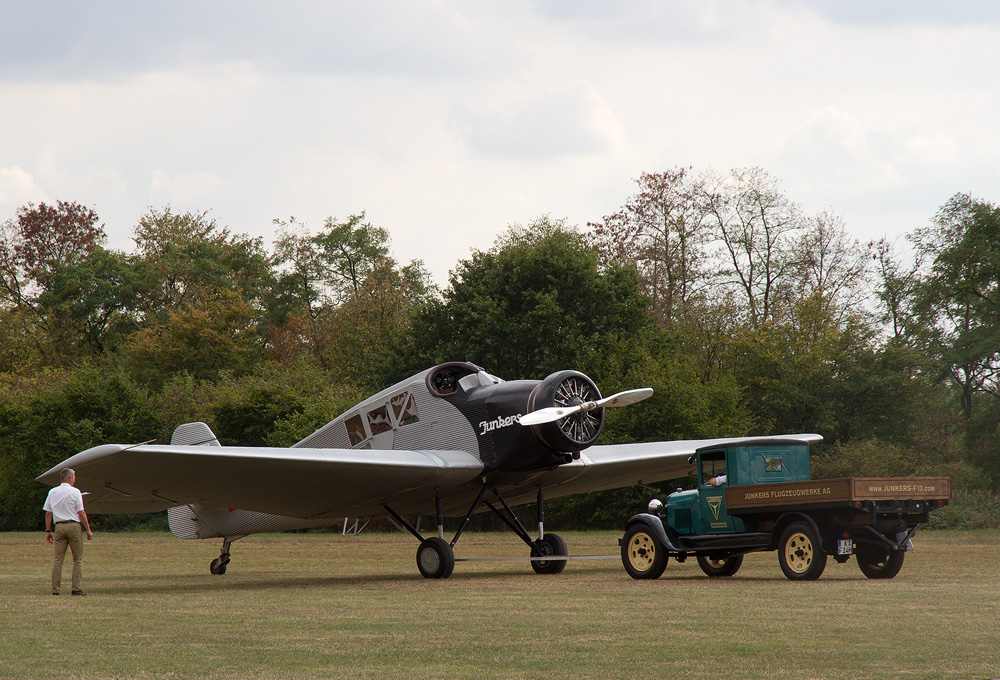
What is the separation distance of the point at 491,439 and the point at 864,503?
575cm

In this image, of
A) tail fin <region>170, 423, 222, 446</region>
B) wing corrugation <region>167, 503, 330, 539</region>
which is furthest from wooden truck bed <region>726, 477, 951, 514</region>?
tail fin <region>170, 423, 222, 446</region>

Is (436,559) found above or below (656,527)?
below

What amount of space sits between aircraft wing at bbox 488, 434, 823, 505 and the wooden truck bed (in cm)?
260

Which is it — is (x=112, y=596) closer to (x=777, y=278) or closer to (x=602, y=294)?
(x=602, y=294)

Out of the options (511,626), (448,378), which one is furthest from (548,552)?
(511,626)

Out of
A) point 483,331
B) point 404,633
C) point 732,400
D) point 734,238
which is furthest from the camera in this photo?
point 734,238

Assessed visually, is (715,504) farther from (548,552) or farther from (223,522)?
(223,522)

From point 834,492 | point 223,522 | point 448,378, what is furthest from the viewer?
point 223,522

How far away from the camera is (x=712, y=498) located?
15680 mm

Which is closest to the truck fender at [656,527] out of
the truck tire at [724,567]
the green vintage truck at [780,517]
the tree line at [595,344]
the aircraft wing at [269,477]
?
the green vintage truck at [780,517]

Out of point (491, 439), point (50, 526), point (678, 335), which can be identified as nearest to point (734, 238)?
point (678, 335)

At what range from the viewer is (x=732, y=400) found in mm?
39875

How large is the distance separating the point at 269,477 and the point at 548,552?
500 cm

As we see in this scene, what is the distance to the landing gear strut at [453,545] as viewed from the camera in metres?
16.7
